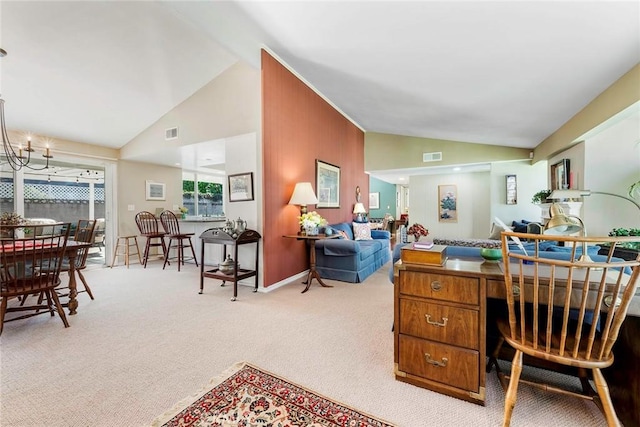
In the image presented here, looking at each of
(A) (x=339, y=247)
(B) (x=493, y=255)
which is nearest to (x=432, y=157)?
(A) (x=339, y=247)

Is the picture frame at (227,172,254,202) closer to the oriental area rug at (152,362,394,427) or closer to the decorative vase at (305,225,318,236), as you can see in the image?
the decorative vase at (305,225,318,236)

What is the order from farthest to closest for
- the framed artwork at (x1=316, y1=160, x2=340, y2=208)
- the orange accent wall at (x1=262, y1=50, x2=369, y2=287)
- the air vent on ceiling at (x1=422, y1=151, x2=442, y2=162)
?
the air vent on ceiling at (x1=422, y1=151, x2=442, y2=162)
the framed artwork at (x1=316, y1=160, x2=340, y2=208)
the orange accent wall at (x1=262, y1=50, x2=369, y2=287)

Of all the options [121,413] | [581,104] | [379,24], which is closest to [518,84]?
[581,104]

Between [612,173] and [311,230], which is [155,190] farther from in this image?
[612,173]

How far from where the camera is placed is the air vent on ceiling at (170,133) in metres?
4.96

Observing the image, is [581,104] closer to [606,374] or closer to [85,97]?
[606,374]

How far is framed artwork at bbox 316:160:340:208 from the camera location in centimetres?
513

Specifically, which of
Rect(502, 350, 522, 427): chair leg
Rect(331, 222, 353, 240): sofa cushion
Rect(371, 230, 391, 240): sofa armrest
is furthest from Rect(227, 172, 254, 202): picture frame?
Rect(371, 230, 391, 240): sofa armrest

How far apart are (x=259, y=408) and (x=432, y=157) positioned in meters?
6.52

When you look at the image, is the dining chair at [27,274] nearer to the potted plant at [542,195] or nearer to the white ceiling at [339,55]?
the white ceiling at [339,55]

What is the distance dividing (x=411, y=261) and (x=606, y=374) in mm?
1274

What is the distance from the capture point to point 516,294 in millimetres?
1496

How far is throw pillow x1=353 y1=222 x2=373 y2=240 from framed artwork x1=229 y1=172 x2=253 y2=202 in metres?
2.85

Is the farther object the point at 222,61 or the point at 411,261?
the point at 222,61
